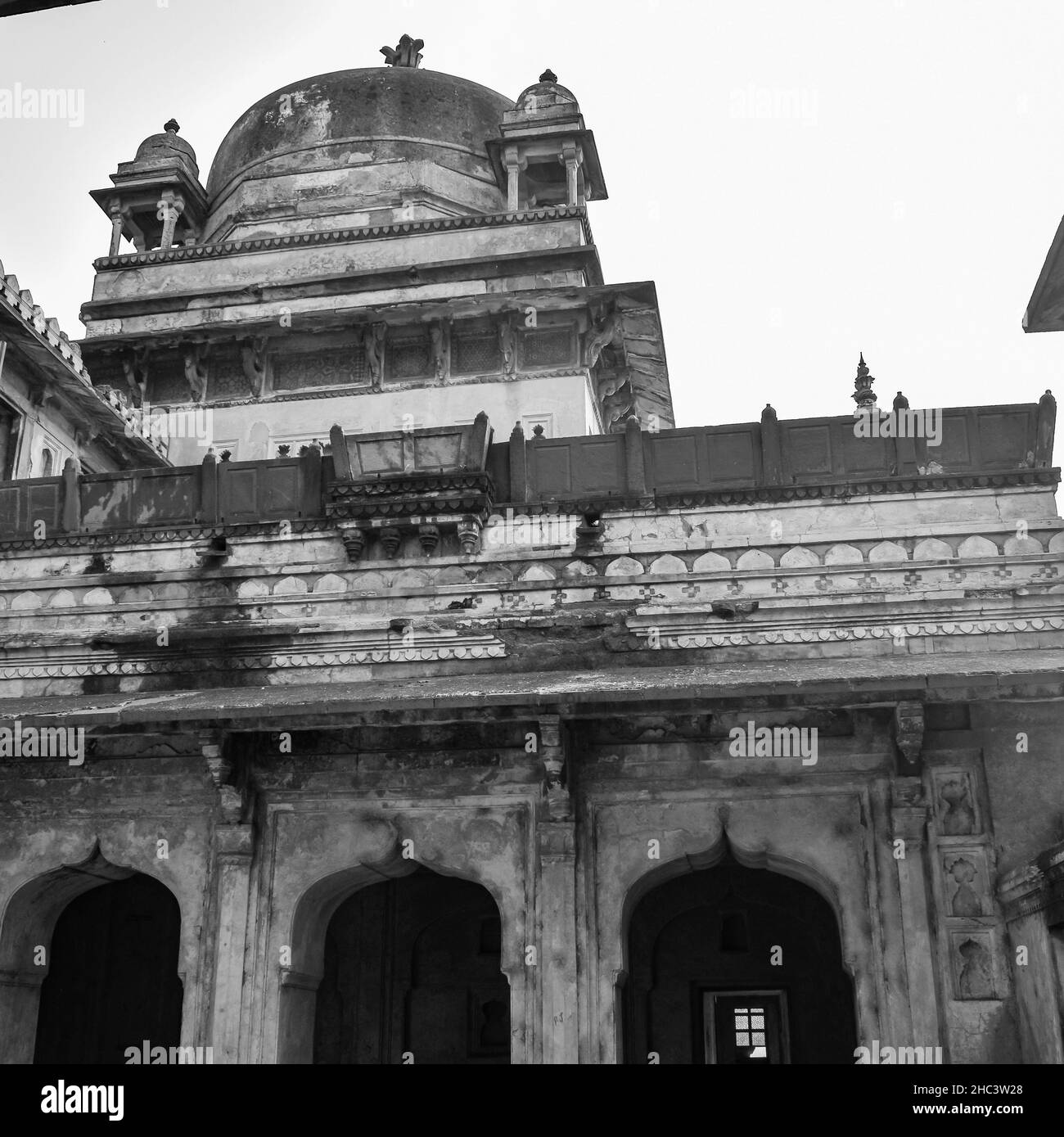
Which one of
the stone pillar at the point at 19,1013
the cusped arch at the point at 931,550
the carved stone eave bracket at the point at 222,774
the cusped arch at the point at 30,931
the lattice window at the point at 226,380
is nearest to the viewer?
the carved stone eave bracket at the point at 222,774

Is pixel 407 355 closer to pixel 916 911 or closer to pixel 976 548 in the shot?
pixel 976 548

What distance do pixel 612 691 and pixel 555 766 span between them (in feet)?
3.18

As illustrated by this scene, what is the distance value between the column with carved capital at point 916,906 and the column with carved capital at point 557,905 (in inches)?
88.1

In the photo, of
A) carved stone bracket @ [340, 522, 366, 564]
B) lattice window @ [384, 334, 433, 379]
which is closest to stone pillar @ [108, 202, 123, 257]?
lattice window @ [384, 334, 433, 379]

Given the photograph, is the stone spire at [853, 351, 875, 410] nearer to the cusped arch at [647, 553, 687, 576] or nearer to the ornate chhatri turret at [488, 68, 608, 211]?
the cusped arch at [647, 553, 687, 576]

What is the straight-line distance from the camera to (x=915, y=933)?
8.85 m

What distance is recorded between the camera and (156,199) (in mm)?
20219

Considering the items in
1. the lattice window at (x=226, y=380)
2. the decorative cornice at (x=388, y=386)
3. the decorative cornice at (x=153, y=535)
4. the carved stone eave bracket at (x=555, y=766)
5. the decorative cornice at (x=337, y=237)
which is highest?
the decorative cornice at (x=337, y=237)

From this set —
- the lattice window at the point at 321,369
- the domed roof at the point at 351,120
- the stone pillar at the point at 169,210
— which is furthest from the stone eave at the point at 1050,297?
the stone pillar at the point at 169,210

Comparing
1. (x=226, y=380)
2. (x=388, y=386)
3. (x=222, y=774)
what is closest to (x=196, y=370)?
(x=226, y=380)

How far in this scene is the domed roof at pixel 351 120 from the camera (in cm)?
2062

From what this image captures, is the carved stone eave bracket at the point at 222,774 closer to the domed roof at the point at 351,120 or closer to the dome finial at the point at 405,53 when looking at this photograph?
the domed roof at the point at 351,120

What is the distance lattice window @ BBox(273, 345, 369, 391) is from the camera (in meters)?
17.1
